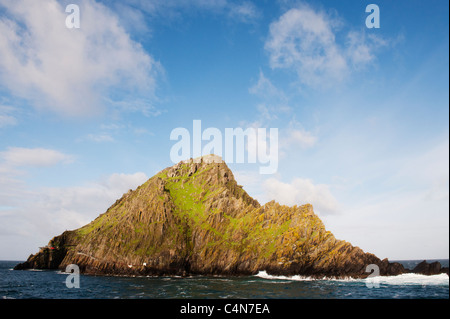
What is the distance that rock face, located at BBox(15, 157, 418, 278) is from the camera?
104 m

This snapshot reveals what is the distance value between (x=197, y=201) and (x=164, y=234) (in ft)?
105

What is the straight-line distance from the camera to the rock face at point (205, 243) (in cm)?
10381

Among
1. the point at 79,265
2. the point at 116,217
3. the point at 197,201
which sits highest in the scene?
the point at 197,201

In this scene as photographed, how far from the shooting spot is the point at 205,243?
123938 mm
